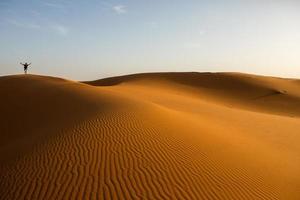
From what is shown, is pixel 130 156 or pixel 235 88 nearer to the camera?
pixel 130 156

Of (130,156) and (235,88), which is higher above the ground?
(235,88)

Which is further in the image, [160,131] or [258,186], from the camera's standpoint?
[160,131]

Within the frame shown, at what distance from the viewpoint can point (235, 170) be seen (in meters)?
8.23

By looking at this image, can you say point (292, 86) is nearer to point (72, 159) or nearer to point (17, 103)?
point (17, 103)

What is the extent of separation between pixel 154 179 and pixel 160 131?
131 inches

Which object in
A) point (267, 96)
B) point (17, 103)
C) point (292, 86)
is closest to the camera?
point (17, 103)

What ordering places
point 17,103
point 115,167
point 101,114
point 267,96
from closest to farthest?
point 115,167
point 101,114
point 17,103
point 267,96

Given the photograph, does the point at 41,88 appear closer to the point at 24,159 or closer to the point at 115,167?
the point at 24,159

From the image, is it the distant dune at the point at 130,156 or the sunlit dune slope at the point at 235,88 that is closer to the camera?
the distant dune at the point at 130,156

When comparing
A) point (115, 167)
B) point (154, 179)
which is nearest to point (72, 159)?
point (115, 167)

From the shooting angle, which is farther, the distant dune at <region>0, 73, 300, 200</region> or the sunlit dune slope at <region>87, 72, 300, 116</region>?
the sunlit dune slope at <region>87, 72, 300, 116</region>

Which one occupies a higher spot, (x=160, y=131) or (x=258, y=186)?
(x=160, y=131)

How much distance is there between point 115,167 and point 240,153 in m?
4.06

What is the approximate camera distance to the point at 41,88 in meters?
20.5
